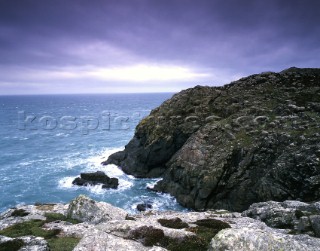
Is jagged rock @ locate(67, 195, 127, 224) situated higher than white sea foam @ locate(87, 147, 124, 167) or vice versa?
jagged rock @ locate(67, 195, 127, 224)

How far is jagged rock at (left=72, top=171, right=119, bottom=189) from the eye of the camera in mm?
66669

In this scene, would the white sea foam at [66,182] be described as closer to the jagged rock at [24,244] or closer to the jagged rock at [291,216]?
the jagged rock at [291,216]

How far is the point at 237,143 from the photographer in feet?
182

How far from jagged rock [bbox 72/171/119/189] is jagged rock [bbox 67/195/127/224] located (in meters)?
36.0

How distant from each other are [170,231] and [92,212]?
12.1 meters

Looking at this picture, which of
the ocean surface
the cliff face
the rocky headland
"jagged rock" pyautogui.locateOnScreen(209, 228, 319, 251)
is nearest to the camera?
"jagged rock" pyautogui.locateOnScreen(209, 228, 319, 251)

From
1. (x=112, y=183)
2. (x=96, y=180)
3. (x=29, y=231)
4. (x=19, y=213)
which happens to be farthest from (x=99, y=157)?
(x=29, y=231)

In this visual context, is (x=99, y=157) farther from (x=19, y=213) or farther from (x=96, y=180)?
(x=19, y=213)

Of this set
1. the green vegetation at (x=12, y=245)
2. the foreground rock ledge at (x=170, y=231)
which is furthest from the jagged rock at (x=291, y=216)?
the green vegetation at (x=12, y=245)

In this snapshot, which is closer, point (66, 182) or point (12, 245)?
point (12, 245)

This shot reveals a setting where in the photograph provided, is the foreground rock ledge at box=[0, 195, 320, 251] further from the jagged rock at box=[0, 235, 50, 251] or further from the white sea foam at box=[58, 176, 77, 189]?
the white sea foam at box=[58, 176, 77, 189]

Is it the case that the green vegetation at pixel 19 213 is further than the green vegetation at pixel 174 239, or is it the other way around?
the green vegetation at pixel 19 213

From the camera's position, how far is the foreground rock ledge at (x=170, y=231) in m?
14.4

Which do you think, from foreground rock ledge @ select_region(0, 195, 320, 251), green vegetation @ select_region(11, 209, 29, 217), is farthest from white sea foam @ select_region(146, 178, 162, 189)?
green vegetation @ select_region(11, 209, 29, 217)
